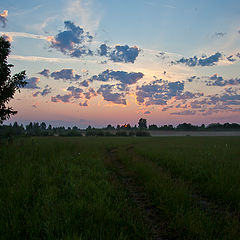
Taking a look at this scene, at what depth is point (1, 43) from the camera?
Answer: 11.9m

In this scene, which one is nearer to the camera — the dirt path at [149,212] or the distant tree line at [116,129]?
the dirt path at [149,212]

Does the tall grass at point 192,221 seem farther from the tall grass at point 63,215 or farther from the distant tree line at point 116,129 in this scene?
the distant tree line at point 116,129

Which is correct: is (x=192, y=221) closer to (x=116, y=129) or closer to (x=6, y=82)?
(x=6, y=82)

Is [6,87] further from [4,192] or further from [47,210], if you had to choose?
[47,210]

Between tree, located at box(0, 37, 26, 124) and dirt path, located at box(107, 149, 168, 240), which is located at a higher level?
tree, located at box(0, 37, 26, 124)

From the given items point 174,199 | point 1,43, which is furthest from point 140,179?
point 1,43

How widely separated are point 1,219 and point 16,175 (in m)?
3.23

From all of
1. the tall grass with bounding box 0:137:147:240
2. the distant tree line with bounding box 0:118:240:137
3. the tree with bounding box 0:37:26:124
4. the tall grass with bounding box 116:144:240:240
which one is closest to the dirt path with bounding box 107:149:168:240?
the tall grass with bounding box 116:144:240:240

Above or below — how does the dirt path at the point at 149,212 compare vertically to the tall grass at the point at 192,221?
below

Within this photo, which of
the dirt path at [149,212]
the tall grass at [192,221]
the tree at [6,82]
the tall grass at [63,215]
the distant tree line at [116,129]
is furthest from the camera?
the distant tree line at [116,129]

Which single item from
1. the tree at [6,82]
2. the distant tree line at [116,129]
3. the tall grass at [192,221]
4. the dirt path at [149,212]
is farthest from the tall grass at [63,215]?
the distant tree line at [116,129]

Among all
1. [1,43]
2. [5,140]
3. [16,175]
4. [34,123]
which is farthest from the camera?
[34,123]

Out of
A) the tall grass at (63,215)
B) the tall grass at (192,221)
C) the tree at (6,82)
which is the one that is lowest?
the tall grass at (192,221)

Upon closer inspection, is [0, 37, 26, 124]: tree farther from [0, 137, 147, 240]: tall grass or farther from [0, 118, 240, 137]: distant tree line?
[0, 118, 240, 137]: distant tree line
